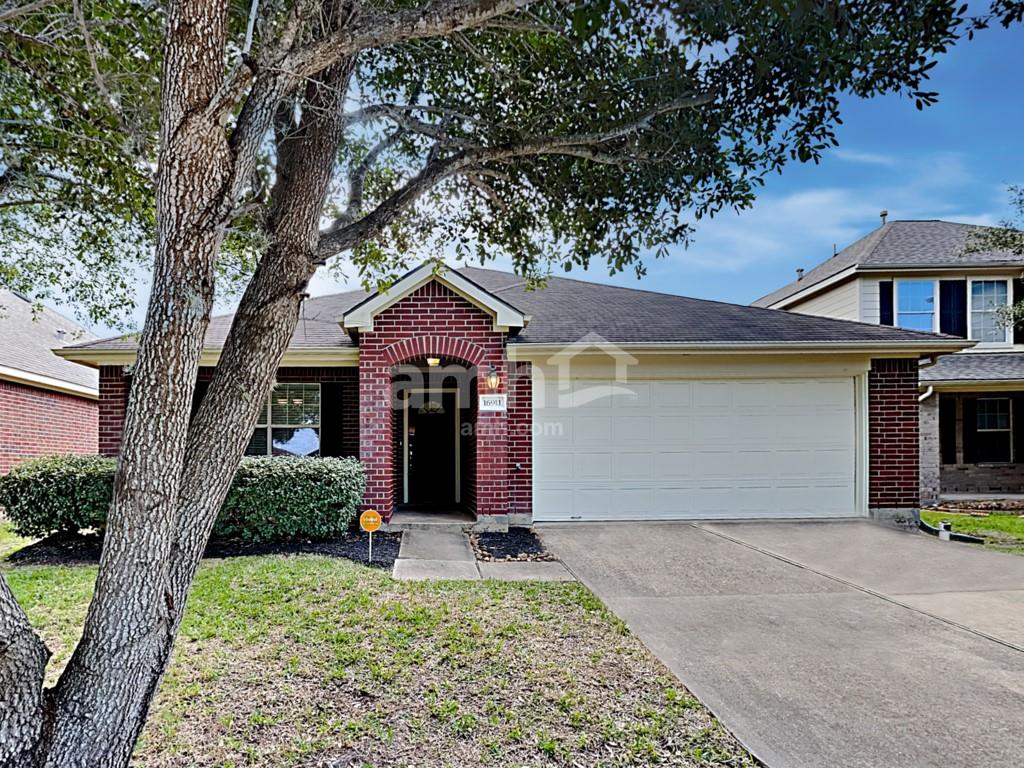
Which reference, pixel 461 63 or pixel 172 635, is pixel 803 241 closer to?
pixel 461 63

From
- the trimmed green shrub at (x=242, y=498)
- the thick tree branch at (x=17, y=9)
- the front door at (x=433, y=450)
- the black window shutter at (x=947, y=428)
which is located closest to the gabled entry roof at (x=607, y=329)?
the trimmed green shrub at (x=242, y=498)

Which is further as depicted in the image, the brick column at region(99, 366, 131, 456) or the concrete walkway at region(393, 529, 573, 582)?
the brick column at region(99, 366, 131, 456)

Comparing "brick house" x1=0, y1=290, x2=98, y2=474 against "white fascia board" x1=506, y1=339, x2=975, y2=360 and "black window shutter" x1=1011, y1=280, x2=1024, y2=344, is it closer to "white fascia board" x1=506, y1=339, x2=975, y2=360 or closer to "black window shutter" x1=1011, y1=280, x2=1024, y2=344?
"white fascia board" x1=506, y1=339, x2=975, y2=360

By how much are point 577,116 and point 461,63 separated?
Result: 4.03ft

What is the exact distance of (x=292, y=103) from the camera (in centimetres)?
502

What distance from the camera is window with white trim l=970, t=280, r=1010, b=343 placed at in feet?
48.4

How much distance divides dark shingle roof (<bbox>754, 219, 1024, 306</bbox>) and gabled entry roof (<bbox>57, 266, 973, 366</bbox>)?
215 inches

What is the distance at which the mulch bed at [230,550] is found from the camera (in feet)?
24.1

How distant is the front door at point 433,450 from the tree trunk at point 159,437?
29.8ft

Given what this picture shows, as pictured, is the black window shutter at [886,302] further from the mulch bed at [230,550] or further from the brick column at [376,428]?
the mulch bed at [230,550]

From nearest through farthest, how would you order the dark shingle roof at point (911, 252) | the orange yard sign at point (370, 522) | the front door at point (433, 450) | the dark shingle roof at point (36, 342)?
the orange yard sign at point (370, 522) < the front door at point (433, 450) < the dark shingle roof at point (36, 342) < the dark shingle roof at point (911, 252)

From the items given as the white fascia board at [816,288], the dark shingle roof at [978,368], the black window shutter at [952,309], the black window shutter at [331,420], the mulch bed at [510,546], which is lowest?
the mulch bed at [510,546]

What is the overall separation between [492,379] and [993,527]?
910cm

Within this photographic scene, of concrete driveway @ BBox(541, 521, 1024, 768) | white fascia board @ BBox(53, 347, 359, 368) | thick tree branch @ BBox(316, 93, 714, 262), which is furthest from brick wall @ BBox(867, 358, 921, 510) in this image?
white fascia board @ BBox(53, 347, 359, 368)
